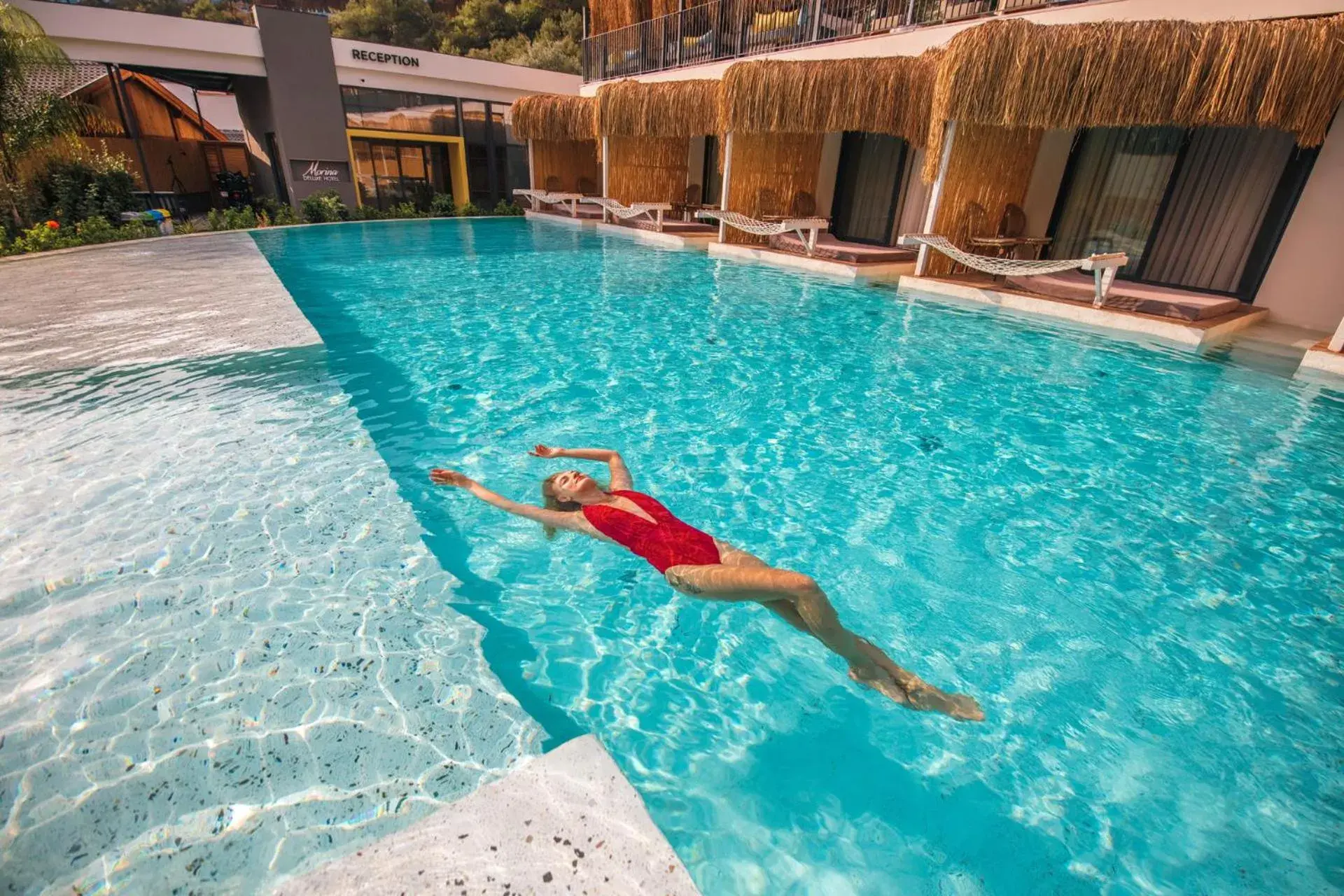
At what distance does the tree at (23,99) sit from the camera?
10.6 meters

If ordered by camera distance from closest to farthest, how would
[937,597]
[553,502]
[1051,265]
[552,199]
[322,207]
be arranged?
[937,597] < [553,502] < [1051,265] < [322,207] < [552,199]

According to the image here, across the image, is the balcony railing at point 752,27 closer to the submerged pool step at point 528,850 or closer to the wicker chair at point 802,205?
the wicker chair at point 802,205

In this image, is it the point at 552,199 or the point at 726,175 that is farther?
the point at 552,199

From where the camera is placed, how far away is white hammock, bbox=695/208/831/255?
10.9 meters

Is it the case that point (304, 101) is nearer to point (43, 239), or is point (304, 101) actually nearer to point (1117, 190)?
point (43, 239)

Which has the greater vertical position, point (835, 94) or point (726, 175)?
point (835, 94)

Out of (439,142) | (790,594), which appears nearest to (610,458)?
(790,594)

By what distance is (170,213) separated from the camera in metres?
14.8

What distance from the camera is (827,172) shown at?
13.3 m

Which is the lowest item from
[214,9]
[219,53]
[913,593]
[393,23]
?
[913,593]

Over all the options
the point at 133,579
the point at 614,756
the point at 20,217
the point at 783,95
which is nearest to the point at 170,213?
the point at 20,217

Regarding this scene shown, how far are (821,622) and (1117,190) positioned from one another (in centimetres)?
1021

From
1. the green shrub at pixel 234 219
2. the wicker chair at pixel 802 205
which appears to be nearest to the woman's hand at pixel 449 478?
the wicker chair at pixel 802 205

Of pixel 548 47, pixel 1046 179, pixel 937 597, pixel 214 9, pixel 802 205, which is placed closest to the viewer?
pixel 937 597
